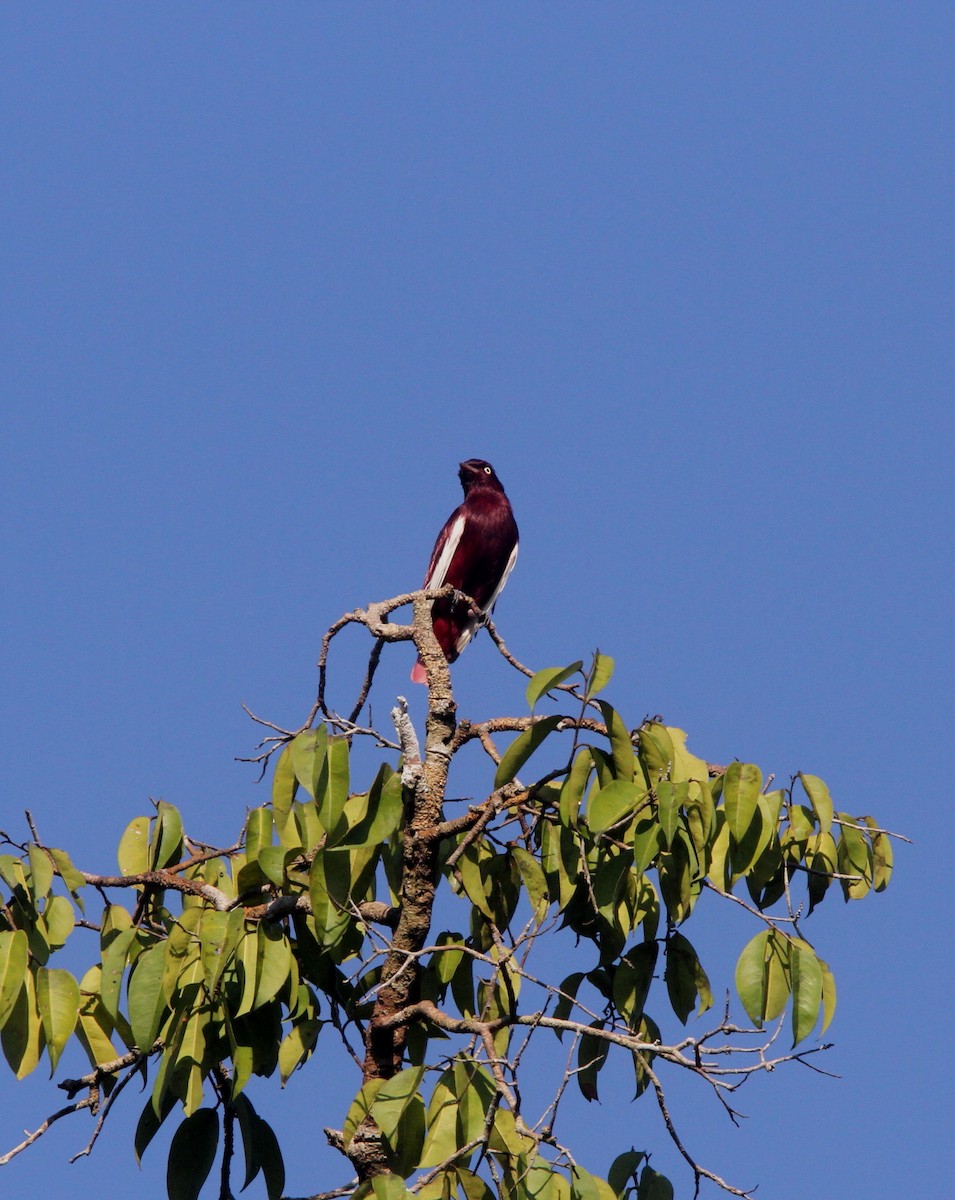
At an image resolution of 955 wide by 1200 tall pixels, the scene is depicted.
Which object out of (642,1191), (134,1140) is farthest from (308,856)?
(642,1191)

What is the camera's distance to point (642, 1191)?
2.48 meters

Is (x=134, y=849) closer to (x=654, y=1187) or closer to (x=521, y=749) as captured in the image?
(x=521, y=749)

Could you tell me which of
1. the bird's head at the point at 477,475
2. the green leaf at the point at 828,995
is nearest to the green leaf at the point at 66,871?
the green leaf at the point at 828,995

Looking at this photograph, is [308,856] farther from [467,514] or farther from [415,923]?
[467,514]

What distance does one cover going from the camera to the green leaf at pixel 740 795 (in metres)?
2.56

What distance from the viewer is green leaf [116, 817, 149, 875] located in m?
2.83

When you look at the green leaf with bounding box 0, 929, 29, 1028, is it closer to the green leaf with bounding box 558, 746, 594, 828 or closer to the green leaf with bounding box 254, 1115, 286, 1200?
→ the green leaf with bounding box 254, 1115, 286, 1200

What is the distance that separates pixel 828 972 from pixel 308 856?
2.94ft

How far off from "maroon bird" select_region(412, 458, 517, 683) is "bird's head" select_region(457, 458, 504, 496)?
182 millimetres

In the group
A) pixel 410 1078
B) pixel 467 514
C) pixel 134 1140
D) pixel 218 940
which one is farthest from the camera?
pixel 467 514

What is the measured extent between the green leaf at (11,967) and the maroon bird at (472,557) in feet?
11.4

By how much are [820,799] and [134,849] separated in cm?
126

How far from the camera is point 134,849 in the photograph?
2859 mm

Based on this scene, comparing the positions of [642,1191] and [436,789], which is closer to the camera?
[642,1191]
